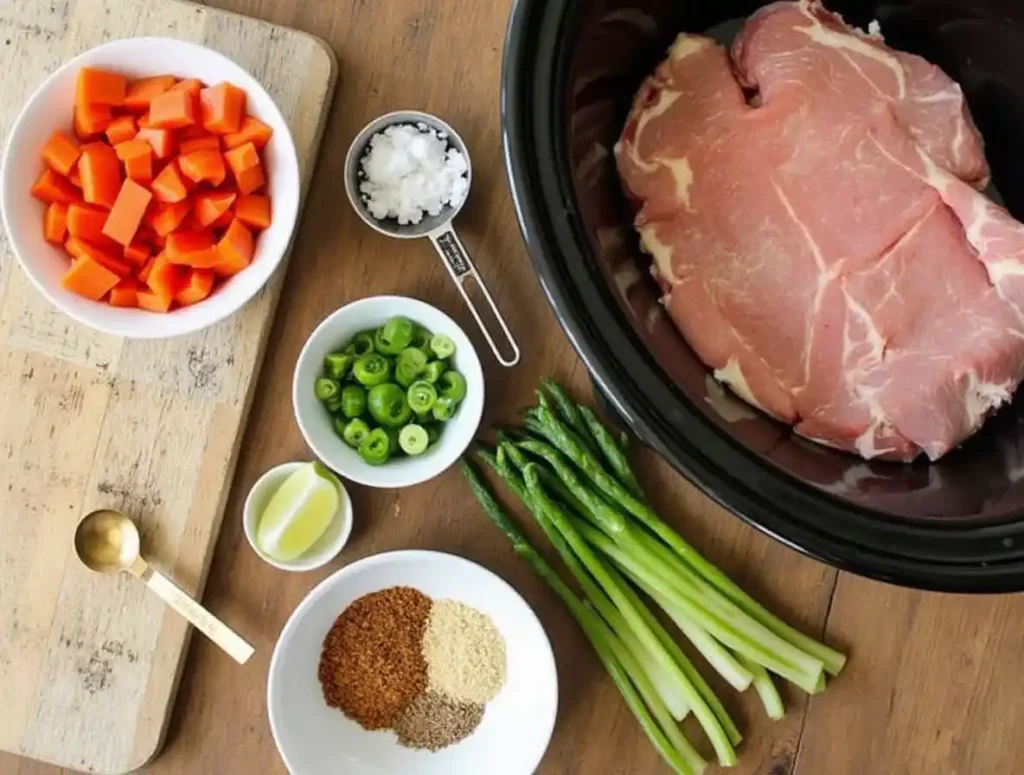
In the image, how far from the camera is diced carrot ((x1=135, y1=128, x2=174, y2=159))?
133 centimetres

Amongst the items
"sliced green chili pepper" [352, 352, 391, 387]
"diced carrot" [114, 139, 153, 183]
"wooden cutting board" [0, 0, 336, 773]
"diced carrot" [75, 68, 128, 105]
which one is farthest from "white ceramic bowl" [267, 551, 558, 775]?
"diced carrot" [75, 68, 128, 105]

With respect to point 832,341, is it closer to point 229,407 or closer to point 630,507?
point 630,507

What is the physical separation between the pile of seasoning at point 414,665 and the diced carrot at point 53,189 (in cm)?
61

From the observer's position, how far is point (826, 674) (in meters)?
1.45

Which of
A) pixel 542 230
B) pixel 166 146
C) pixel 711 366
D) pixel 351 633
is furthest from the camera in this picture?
pixel 351 633

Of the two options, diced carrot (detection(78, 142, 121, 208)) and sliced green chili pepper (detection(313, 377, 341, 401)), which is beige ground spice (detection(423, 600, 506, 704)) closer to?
sliced green chili pepper (detection(313, 377, 341, 401))

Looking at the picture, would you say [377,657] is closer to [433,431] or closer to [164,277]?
[433,431]

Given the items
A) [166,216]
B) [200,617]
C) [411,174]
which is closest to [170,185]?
[166,216]

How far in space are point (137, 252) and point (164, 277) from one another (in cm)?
5

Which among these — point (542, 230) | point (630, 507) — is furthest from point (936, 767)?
point (542, 230)

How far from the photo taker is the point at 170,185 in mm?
1327

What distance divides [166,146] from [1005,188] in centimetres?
97

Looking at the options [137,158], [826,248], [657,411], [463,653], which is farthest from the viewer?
[463,653]

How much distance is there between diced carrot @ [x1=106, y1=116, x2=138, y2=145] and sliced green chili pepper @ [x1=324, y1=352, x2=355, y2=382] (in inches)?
13.8
